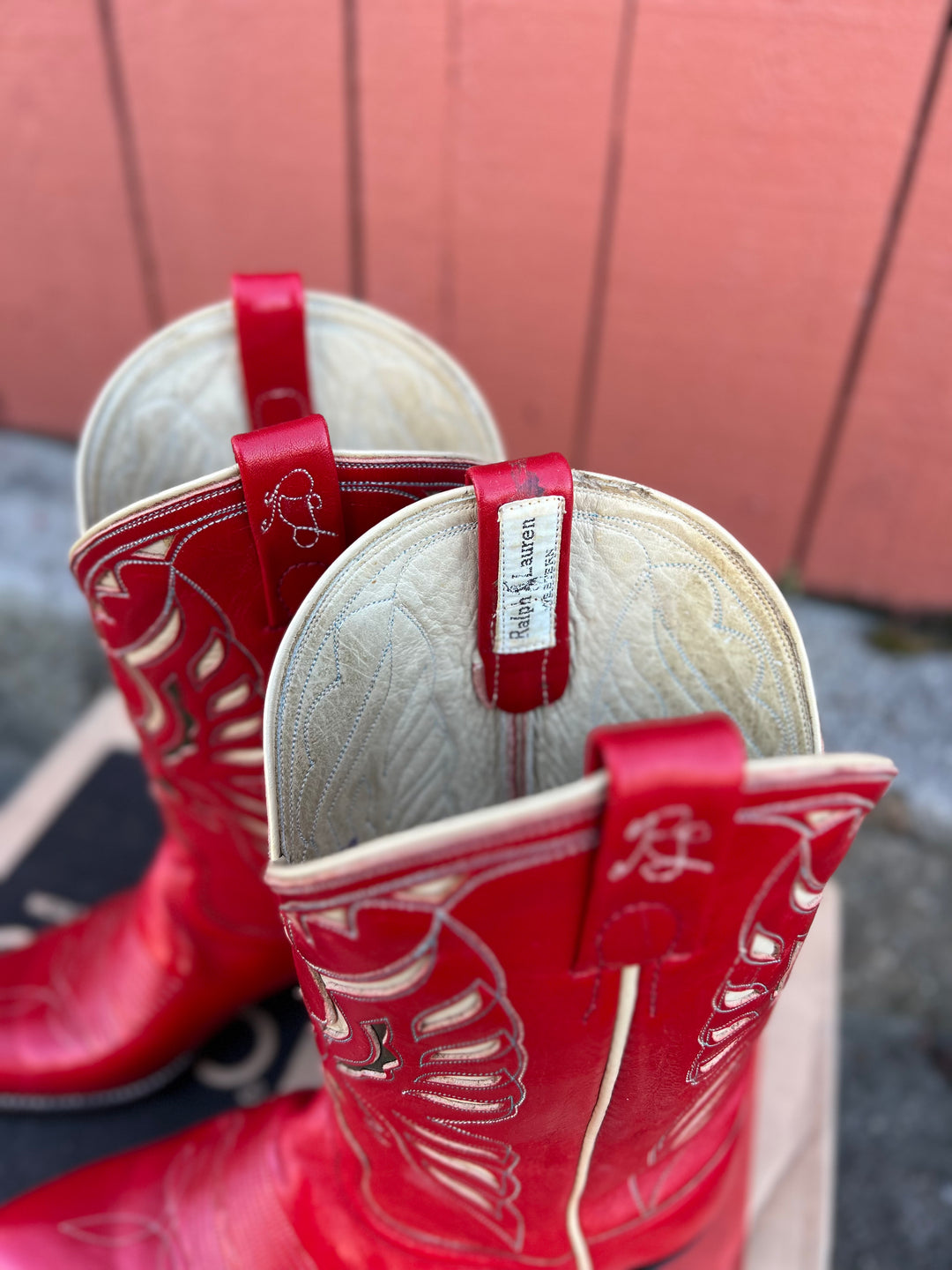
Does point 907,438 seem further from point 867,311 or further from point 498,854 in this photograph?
point 498,854

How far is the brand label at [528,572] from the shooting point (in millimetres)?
479

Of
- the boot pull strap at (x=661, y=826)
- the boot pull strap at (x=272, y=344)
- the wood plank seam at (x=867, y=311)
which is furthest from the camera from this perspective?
the wood plank seam at (x=867, y=311)

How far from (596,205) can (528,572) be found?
2.13 feet

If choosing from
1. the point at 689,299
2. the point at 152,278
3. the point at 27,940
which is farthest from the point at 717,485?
the point at 27,940

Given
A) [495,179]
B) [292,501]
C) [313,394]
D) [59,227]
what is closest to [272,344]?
[313,394]

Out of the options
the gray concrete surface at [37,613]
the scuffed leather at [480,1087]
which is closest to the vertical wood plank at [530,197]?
the gray concrete surface at [37,613]

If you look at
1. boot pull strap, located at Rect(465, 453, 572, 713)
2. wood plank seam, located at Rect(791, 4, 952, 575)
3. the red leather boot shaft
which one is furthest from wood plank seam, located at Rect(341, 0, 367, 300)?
the red leather boot shaft

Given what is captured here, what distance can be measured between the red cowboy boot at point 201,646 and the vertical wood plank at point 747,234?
1.38 feet

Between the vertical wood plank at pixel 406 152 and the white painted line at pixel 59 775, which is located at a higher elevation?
the vertical wood plank at pixel 406 152

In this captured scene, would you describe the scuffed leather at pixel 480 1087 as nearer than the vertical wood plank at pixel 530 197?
Yes

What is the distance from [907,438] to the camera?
106cm

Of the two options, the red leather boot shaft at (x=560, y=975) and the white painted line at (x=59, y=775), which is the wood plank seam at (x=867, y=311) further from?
the white painted line at (x=59, y=775)

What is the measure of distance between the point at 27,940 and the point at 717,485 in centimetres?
96

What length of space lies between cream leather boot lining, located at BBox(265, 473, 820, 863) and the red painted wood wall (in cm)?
60
